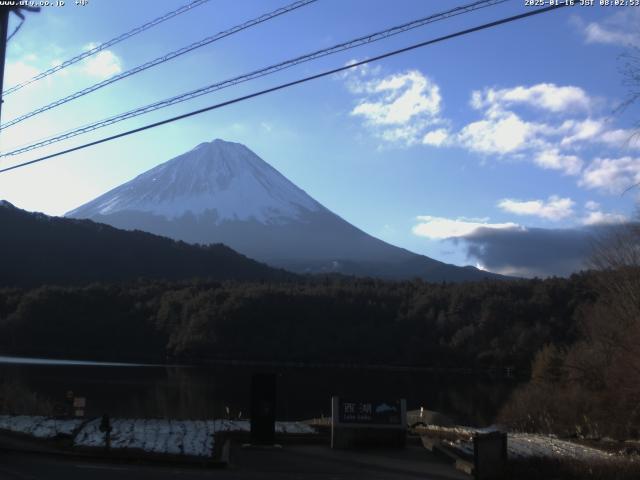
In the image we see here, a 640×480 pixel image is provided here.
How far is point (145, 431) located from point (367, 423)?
4408 mm

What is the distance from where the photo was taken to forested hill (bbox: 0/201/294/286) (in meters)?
136

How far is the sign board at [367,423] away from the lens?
50.1ft

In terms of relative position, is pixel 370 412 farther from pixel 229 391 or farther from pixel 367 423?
pixel 229 391

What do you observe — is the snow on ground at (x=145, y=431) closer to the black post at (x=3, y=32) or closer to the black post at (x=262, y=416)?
the black post at (x=262, y=416)

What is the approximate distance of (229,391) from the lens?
56938 millimetres

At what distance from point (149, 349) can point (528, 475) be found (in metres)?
111

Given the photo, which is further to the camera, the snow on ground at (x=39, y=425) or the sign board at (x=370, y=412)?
the sign board at (x=370, y=412)

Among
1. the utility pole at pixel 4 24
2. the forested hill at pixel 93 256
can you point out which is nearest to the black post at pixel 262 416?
the utility pole at pixel 4 24

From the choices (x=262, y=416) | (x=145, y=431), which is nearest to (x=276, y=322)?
(x=145, y=431)

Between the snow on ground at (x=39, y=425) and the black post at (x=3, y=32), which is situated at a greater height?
the black post at (x=3, y=32)

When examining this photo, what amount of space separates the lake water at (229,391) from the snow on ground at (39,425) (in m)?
14.1

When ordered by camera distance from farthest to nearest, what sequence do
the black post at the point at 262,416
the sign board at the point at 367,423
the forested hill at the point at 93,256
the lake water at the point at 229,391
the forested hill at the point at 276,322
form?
1. the forested hill at the point at 93,256
2. the forested hill at the point at 276,322
3. the lake water at the point at 229,391
4. the sign board at the point at 367,423
5. the black post at the point at 262,416

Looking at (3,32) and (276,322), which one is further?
(276,322)

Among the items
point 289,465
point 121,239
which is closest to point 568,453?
point 289,465
